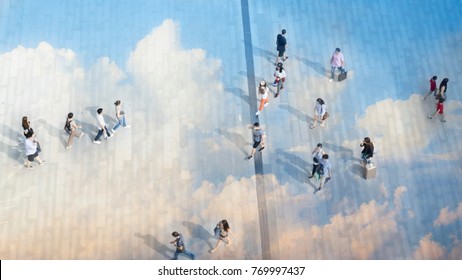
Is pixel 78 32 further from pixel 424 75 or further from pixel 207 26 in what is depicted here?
pixel 424 75

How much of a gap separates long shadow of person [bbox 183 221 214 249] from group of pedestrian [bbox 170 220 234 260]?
233 mm

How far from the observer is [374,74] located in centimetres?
2009

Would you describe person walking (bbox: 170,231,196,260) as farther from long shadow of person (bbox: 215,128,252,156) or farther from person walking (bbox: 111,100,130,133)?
person walking (bbox: 111,100,130,133)

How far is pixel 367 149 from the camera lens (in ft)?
55.9

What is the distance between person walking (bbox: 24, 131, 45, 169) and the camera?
16.9 metres

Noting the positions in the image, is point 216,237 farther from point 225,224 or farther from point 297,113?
point 297,113

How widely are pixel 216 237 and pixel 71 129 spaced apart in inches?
220

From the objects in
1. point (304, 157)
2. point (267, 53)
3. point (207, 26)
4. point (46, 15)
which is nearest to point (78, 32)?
point (46, 15)

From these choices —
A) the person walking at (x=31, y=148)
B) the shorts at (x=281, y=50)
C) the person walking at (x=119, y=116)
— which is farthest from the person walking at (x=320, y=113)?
the person walking at (x=31, y=148)

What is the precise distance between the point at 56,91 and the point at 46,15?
11.9 feet

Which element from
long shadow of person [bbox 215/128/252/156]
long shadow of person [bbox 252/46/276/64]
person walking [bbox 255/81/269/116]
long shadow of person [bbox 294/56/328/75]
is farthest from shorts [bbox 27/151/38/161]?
long shadow of person [bbox 294/56/328/75]

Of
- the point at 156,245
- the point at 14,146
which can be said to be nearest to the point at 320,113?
the point at 156,245
